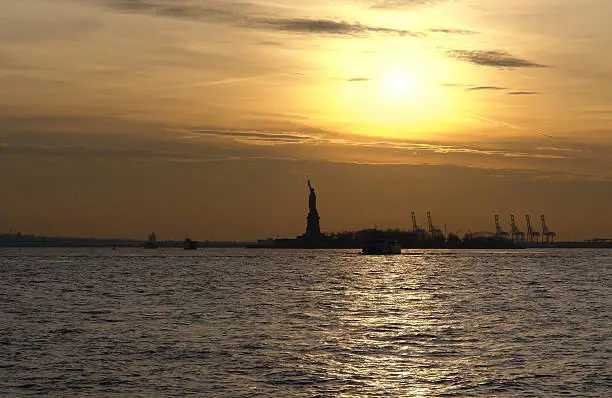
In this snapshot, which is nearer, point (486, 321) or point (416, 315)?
point (486, 321)

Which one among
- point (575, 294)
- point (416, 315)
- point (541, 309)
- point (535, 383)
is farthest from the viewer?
point (575, 294)

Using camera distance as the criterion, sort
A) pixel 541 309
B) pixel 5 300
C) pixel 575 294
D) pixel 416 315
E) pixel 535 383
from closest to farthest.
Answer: pixel 535 383 < pixel 416 315 < pixel 541 309 < pixel 5 300 < pixel 575 294

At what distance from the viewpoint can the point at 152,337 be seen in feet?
181

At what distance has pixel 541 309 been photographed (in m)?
77.6

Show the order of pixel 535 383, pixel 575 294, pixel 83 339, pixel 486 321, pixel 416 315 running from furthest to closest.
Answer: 1. pixel 575 294
2. pixel 416 315
3. pixel 486 321
4. pixel 83 339
5. pixel 535 383

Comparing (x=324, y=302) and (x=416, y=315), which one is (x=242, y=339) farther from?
(x=324, y=302)

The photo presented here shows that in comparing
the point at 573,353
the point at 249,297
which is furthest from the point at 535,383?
the point at 249,297

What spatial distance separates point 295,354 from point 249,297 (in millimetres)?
42261

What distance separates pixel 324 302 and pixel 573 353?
38.7 metres

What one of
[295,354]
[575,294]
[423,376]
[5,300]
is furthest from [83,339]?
[575,294]

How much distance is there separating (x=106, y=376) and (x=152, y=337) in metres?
14.1

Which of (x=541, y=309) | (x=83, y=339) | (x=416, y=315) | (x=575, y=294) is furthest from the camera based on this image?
(x=575, y=294)

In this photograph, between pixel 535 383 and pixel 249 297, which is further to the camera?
pixel 249 297

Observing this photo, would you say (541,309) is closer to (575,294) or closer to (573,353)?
(575,294)
